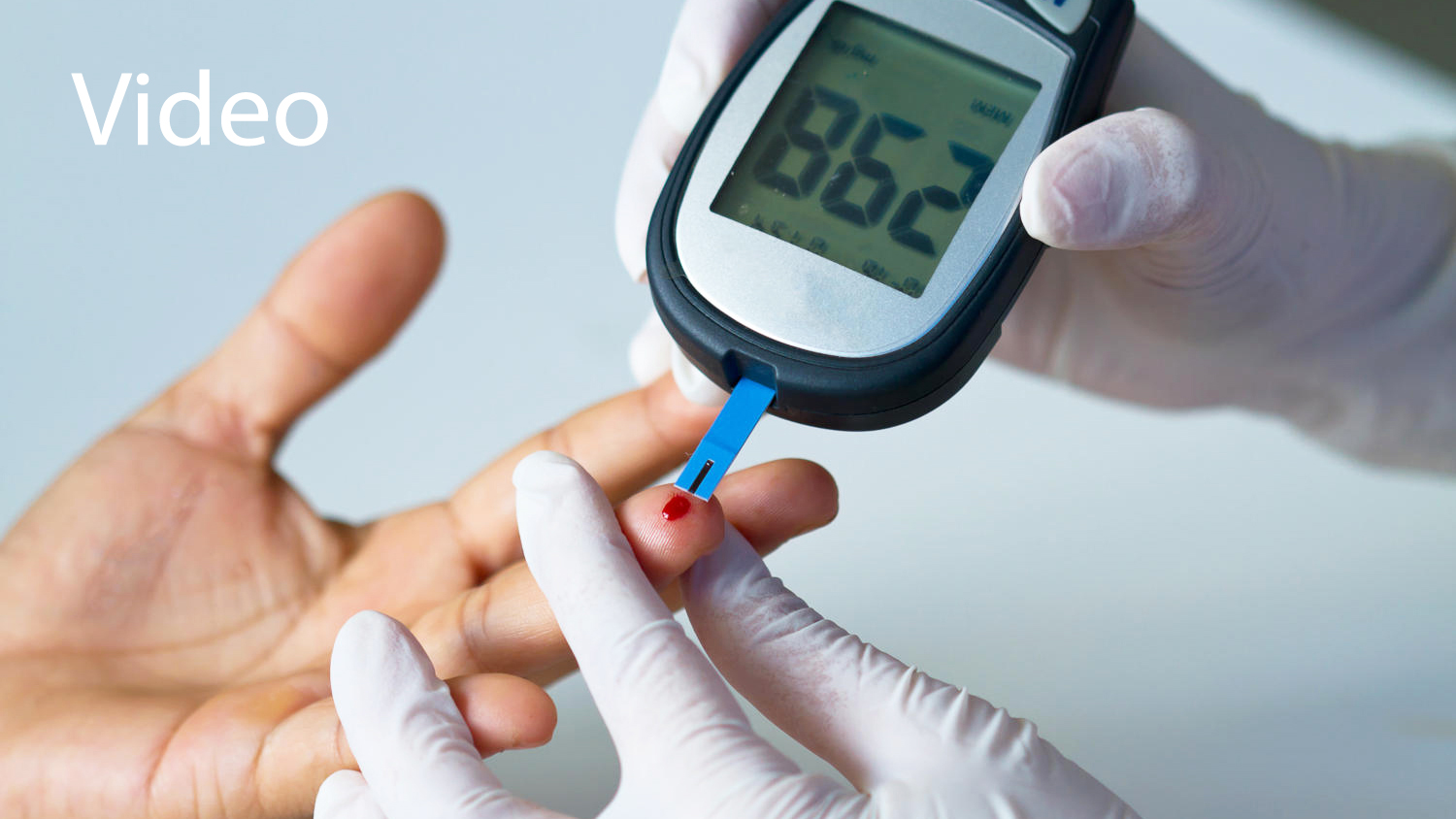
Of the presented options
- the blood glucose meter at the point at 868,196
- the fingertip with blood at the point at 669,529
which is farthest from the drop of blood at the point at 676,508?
the blood glucose meter at the point at 868,196

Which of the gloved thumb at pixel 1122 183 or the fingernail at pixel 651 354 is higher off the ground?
the gloved thumb at pixel 1122 183

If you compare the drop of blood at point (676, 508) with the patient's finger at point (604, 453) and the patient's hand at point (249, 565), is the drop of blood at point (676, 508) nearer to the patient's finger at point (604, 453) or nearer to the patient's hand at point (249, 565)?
the patient's hand at point (249, 565)

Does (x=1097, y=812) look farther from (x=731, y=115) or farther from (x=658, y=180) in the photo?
(x=658, y=180)

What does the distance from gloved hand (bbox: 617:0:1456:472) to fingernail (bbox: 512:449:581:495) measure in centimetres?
34

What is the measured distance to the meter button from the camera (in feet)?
3.80

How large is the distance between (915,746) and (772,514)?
27 cm

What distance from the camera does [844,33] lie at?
1192 mm

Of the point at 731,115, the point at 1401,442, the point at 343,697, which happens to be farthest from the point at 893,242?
the point at 1401,442

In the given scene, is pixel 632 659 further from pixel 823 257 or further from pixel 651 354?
pixel 651 354

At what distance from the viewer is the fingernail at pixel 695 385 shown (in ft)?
4.16

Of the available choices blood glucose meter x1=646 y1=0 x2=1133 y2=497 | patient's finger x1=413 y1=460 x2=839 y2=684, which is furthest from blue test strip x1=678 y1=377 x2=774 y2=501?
patient's finger x1=413 y1=460 x2=839 y2=684

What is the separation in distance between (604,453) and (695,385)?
0.51 ft

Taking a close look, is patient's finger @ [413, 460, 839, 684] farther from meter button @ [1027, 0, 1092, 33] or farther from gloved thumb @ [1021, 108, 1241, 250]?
meter button @ [1027, 0, 1092, 33]

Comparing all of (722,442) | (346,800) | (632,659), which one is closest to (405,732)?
(346,800)
